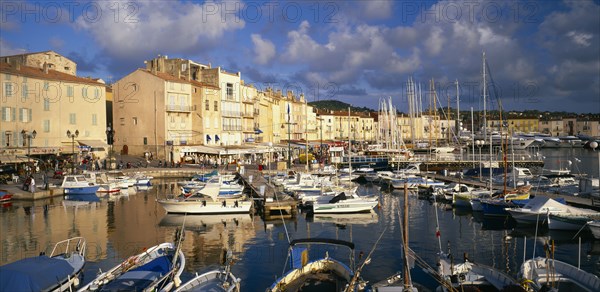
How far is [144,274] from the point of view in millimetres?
17250

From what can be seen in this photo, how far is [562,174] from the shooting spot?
5734cm

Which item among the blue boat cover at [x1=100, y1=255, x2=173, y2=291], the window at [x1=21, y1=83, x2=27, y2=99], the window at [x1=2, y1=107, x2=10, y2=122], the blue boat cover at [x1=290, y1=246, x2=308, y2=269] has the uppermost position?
the window at [x1=21, y1=83, x2=27, y2=99]

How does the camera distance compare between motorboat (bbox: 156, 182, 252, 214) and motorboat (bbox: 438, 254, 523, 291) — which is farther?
motorboat (bbox: 156, 182, 252, 214)

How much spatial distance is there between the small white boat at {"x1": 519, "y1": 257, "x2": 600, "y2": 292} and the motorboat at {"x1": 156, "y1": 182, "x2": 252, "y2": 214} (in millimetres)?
23236

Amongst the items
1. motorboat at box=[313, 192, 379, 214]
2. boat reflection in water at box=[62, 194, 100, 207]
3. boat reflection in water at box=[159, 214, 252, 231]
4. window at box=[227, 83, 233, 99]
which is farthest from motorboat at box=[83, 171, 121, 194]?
window at box=[227, 83, 233, 99]

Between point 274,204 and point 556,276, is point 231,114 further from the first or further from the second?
point 556,276

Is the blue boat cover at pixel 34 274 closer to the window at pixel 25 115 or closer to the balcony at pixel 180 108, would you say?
the window at pixel 25 115

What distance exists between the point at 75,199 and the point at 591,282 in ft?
138

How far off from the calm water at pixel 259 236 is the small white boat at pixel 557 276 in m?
3.36

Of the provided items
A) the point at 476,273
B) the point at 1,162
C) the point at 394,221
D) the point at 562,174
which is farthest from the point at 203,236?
the point at 562,174

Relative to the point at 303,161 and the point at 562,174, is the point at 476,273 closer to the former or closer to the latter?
the point at 562,174

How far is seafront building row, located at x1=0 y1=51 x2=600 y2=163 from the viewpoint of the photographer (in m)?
56.8

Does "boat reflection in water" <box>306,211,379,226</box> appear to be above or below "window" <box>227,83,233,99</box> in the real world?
below

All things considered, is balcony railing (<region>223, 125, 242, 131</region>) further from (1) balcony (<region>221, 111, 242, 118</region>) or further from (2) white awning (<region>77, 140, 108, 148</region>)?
(2) white awning (<region>77, 140, 108, 148</region>)
